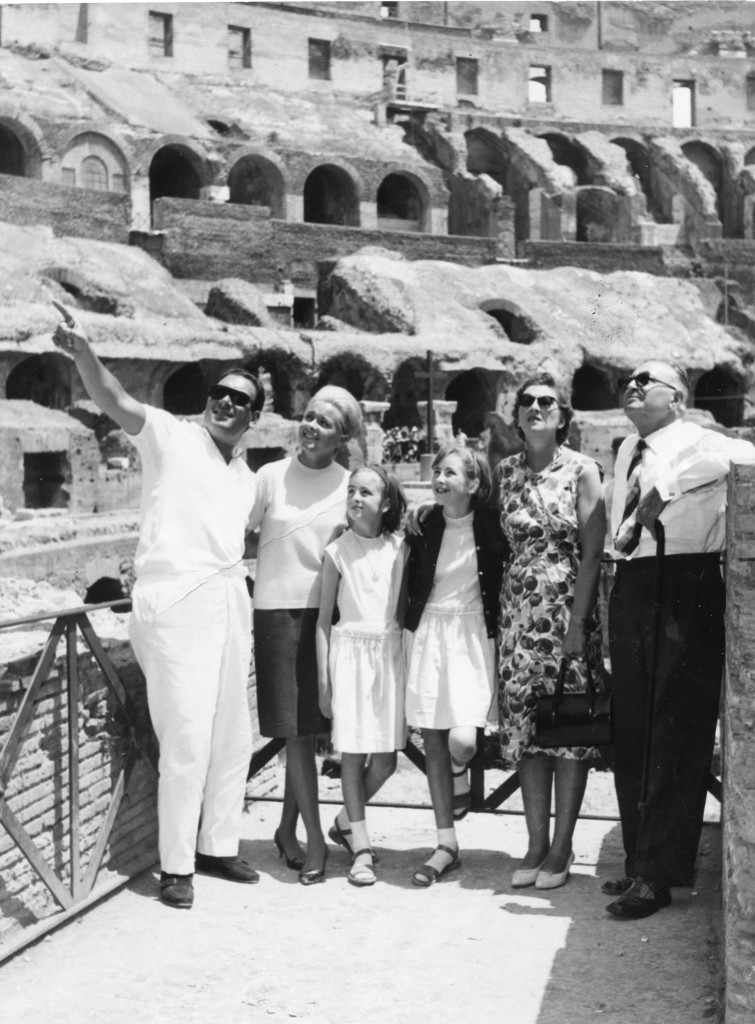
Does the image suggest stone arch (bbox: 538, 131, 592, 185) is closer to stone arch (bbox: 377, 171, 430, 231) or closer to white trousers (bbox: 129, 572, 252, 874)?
stone arch (bbox: 377, 171, 430, 231)

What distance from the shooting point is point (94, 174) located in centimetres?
3500

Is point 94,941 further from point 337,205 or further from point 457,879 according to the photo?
point 337,205

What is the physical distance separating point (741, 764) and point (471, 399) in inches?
1062

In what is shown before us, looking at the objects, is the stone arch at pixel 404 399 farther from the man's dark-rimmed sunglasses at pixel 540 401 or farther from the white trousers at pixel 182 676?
the white trousers at pixel 182 676

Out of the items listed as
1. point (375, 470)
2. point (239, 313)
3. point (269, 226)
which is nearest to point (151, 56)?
point (269, 226)

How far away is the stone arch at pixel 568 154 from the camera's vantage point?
156 ft

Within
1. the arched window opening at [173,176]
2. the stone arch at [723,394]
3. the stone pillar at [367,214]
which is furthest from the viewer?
the stone pillar at [367,214]

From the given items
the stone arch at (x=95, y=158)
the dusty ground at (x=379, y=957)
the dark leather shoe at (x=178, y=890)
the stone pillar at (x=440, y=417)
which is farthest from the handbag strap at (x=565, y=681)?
the stone arch at (x=95, y=158)

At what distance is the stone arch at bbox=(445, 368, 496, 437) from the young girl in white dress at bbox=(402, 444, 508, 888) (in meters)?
23.4

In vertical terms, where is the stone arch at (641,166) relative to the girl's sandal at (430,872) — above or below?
above

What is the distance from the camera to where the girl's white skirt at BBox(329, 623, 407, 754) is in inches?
203

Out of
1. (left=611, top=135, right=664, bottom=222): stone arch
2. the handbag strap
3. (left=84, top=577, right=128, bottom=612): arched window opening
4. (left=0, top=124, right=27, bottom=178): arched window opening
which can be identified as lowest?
(left=84, top=577, right=128, bottom=612): arched window opening

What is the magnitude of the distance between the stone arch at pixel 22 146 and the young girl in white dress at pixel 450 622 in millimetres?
30711

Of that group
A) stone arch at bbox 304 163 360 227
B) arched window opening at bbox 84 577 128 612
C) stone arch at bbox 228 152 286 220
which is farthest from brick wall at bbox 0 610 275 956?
stone arch at bbox 304 163 360 227
